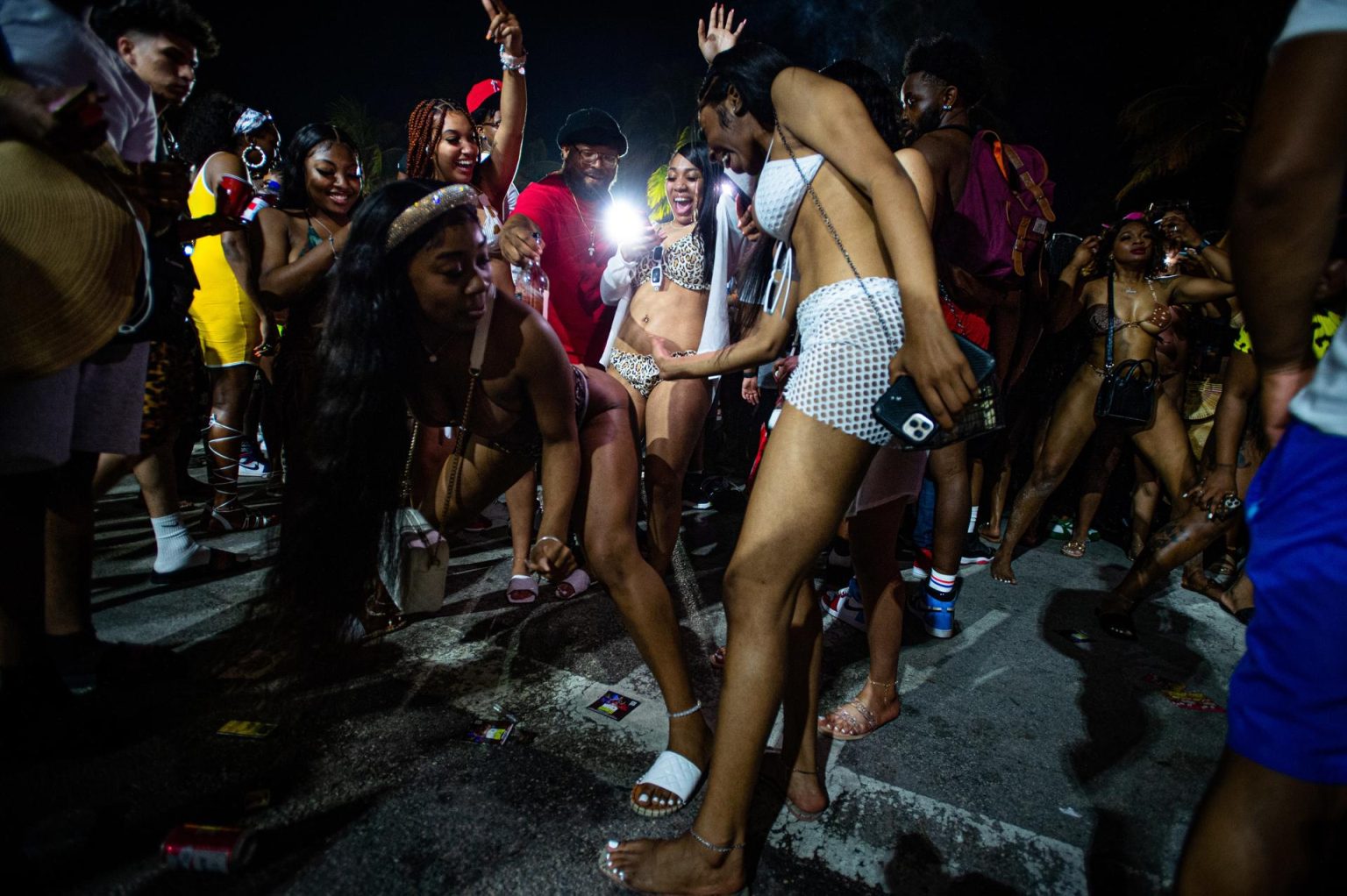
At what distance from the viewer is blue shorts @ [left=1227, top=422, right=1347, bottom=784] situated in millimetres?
943

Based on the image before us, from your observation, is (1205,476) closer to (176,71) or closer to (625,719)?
(625,719)

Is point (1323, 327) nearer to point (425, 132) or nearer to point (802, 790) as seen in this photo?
point (802, 790)

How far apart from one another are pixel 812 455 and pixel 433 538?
1371 mm

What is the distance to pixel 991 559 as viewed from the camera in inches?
179

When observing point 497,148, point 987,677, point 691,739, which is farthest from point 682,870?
point 497,148

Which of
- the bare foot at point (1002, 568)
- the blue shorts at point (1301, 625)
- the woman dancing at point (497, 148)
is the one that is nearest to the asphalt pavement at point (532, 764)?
the woman dancing at point (497, 148)

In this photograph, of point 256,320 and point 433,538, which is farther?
point 256,320

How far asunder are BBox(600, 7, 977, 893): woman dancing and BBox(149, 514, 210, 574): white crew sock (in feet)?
9.73

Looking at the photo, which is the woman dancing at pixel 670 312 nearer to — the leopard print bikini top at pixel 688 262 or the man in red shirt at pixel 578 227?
the leopard print bikini top at pixel 688 262

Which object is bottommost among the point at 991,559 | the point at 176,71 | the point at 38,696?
the point at 991,559

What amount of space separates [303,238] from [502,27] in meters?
1.60

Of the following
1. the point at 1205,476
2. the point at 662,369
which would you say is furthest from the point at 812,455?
the point at 1205,476

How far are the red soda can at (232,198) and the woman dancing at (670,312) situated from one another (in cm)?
171

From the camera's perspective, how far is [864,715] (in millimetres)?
2398
